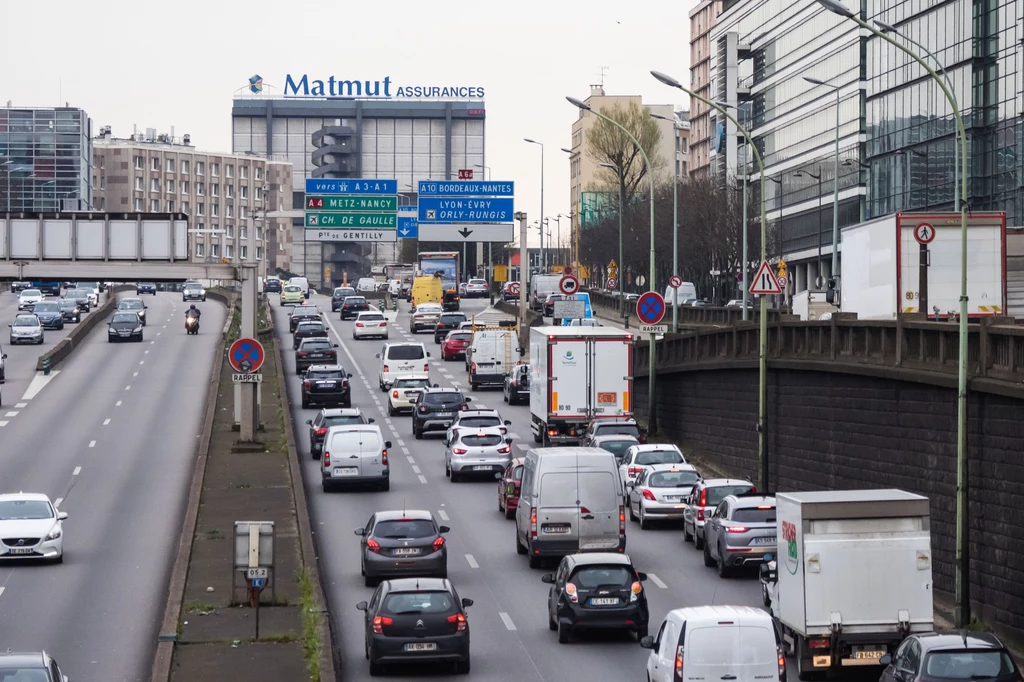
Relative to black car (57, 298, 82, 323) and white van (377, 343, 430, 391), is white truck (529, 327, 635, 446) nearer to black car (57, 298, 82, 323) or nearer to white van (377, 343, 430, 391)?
white van (377, 343, 430, 391)

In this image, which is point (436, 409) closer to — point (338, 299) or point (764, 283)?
point (764, 283)

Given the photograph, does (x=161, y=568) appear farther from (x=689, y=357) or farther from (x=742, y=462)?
(x=689, y=357)

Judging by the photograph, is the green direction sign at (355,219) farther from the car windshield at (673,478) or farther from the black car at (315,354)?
the car windshield at (673,478)

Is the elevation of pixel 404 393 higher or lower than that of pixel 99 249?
lower

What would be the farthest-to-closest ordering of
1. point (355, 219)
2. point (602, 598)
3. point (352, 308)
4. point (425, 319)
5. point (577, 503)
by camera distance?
point (352, 308) < point (425, 319) < point (355, 219) < point (577, 503) < point (602, 598)

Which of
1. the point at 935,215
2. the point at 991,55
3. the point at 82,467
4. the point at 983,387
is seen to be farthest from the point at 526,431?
the point at 991,55

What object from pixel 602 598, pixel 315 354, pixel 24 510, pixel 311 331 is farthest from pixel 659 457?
pixel 311 331

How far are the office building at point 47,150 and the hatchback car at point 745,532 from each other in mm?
168578

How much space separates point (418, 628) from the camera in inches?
800

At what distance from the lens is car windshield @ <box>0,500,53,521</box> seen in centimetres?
2992

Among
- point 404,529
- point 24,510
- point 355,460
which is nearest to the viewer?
point 404,529

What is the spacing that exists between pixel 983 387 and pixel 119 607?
1421 centimetres

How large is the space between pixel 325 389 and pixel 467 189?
22067mm

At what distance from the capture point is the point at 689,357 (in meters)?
47.4
